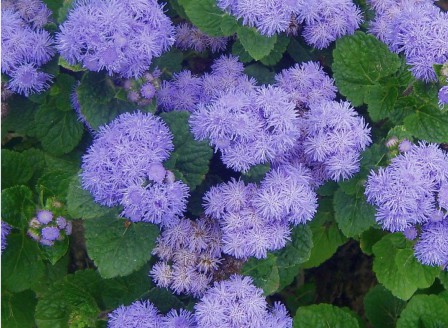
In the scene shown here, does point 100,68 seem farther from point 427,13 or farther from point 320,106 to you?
point 427,13

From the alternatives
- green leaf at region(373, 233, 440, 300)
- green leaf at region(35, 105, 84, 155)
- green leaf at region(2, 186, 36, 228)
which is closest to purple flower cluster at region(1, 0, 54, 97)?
green leaf at region(35, 105, 84, 155)

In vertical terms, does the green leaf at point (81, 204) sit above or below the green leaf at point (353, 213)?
above

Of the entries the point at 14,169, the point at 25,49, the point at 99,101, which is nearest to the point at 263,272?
the point at 99,101

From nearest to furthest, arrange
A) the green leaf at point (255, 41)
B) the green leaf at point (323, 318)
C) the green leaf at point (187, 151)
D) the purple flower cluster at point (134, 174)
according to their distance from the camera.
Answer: the purple flower cluster at point (134, 174) → the green leaf at point (187, 151) → the green leaf at point (255, 41) → the green leaf at point (323, 318)

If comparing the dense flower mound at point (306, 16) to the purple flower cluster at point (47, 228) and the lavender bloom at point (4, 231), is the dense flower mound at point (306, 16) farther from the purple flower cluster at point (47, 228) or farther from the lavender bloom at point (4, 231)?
the lavender bloom at point (4, 231)

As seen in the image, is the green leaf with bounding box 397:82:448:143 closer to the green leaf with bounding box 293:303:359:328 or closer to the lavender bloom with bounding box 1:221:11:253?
the green leaf with bounding box 293:303:359:328

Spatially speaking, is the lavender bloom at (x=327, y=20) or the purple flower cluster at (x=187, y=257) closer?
the purple flower cluster at (x=187, y=257)

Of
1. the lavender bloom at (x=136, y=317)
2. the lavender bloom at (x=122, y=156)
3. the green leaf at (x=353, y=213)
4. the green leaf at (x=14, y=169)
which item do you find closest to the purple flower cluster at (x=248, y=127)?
the lavender bloom at (x=122, y=156)

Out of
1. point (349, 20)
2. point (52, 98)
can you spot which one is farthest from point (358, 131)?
point (52, 98)
